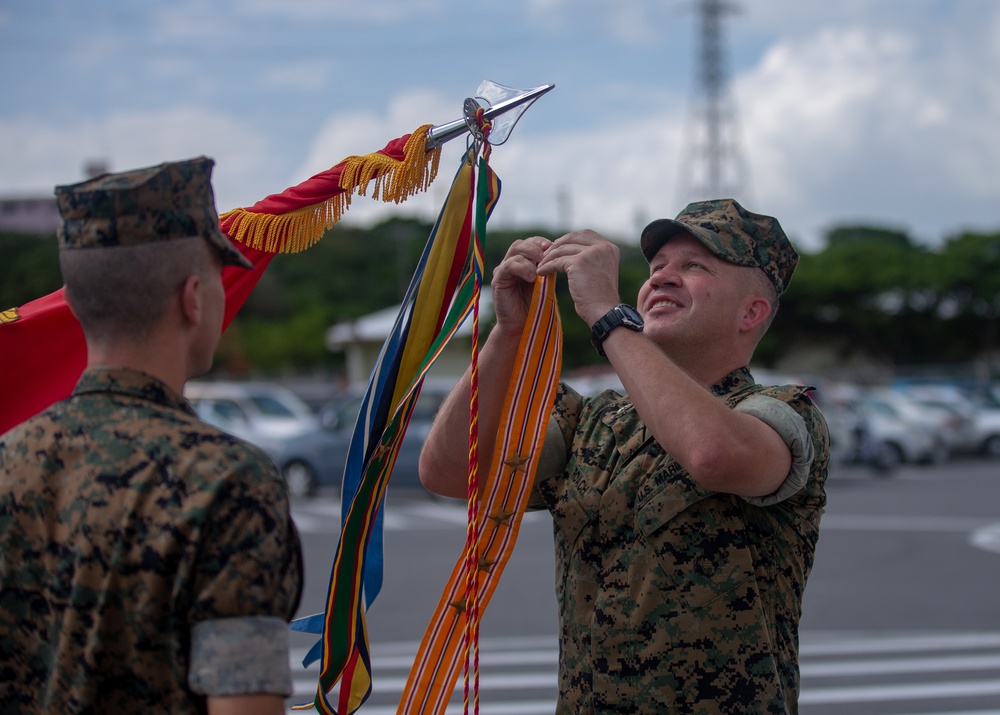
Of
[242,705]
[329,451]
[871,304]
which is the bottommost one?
[242,705]

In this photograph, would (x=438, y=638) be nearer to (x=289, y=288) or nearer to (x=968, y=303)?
(x=968, y=303)

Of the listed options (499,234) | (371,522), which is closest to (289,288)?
(499,234)

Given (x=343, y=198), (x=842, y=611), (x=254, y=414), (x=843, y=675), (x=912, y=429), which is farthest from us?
(x=912, y=429)

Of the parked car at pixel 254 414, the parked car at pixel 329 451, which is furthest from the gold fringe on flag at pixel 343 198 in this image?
the parked car at pixel 254 414

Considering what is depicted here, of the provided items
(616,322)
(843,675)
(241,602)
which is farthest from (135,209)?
(843,675)

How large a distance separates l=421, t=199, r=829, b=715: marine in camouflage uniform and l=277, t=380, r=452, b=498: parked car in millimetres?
12719

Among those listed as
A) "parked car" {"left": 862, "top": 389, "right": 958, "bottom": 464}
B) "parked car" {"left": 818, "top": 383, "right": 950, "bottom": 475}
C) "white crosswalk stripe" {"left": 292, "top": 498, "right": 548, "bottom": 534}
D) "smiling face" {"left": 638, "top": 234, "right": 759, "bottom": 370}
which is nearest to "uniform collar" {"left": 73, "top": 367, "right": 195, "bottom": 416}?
"smiling face" {"left": 638, "top": 234, "right": 759, "bottom": 370}

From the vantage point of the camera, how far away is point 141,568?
1606 mm

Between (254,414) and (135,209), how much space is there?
17.9 m

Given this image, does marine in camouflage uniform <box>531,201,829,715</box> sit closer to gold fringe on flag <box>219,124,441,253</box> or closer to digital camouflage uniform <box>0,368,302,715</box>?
A: gold fringe on flag <box>219,124,441,253</box>

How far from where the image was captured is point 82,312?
175 centimetres

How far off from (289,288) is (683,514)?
58.5m

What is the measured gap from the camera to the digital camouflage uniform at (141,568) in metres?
1.60

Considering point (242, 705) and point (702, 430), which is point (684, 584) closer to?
point (702, 430)
